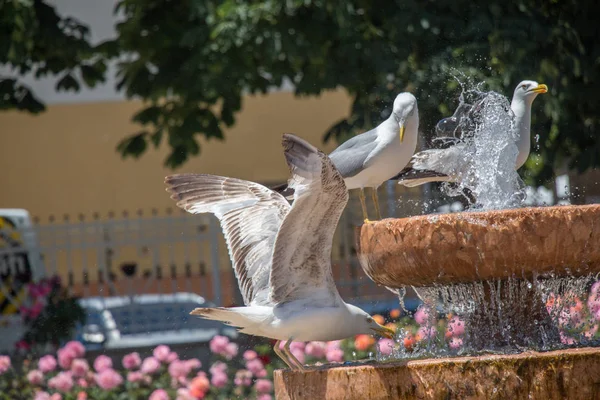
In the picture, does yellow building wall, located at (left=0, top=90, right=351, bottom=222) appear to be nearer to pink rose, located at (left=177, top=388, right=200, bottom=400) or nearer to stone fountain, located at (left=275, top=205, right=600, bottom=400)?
pink rose, located at (left=177, top=388, right=200, bottom=400)

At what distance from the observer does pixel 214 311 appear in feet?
14.1

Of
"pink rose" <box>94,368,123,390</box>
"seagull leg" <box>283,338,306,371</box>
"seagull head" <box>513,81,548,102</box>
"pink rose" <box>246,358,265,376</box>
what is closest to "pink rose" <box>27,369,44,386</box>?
"pink rose" <box>94,368,123,390</box>

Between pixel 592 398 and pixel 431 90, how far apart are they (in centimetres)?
652

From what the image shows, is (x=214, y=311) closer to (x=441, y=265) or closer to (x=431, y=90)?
(x=441, y=265)

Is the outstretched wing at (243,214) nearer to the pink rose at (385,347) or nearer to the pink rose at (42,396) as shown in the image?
the pink rose at (385,347)

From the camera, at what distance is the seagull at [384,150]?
498 cm

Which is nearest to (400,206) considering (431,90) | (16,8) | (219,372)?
(431,90)

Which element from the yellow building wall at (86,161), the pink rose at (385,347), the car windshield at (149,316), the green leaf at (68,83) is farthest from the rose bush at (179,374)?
the yellow building wall at (86,161)

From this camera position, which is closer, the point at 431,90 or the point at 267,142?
the point at 431,90

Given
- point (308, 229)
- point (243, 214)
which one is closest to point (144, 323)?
point (243, 214)

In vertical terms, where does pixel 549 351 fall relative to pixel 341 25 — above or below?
below

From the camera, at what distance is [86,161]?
57.8 feet

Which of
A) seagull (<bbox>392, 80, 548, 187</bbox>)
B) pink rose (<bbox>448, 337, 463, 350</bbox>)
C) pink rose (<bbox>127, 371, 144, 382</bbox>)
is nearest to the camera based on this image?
pink rose (<bbox>448, 337, 463, 350</bbox>)

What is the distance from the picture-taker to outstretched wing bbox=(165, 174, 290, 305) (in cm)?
502
